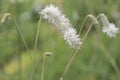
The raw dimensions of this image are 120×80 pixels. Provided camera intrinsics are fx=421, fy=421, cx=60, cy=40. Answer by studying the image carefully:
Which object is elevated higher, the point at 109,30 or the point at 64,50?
the point at 109,30

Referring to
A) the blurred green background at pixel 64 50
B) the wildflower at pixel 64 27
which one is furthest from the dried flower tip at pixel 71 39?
the blurred green background at pixel 64 50

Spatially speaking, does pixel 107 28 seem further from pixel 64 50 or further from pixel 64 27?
pixel 64 50

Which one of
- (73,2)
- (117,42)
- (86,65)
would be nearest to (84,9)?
(73,2)

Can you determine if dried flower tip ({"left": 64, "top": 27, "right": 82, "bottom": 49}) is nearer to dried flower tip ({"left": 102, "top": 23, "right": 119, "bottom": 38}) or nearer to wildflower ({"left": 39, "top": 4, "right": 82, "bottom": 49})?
wildflower ({"left": 39, "top": 4, "right": 82, "bottom": 49})

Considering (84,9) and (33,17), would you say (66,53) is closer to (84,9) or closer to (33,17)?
(84,9)

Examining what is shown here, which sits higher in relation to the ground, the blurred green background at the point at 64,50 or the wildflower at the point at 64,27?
Result: the wildflower at the point at 64,27

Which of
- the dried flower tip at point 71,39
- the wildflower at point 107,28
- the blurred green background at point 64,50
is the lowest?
the blurred green background at point 64,50

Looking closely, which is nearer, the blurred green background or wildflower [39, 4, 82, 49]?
wildflower [39, 4, 82, 49]

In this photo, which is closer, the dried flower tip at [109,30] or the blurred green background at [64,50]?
the dried flower tip at [109,30]

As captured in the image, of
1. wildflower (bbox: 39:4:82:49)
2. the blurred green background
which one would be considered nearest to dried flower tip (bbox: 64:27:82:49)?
wildflower (bbox: 39:4:82:49)

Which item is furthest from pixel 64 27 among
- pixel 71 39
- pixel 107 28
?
pixel 107 28

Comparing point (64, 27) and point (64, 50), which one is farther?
point (64, 50)

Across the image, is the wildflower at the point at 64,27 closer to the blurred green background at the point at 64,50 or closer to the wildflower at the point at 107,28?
the wildflower at the point at 107,28
